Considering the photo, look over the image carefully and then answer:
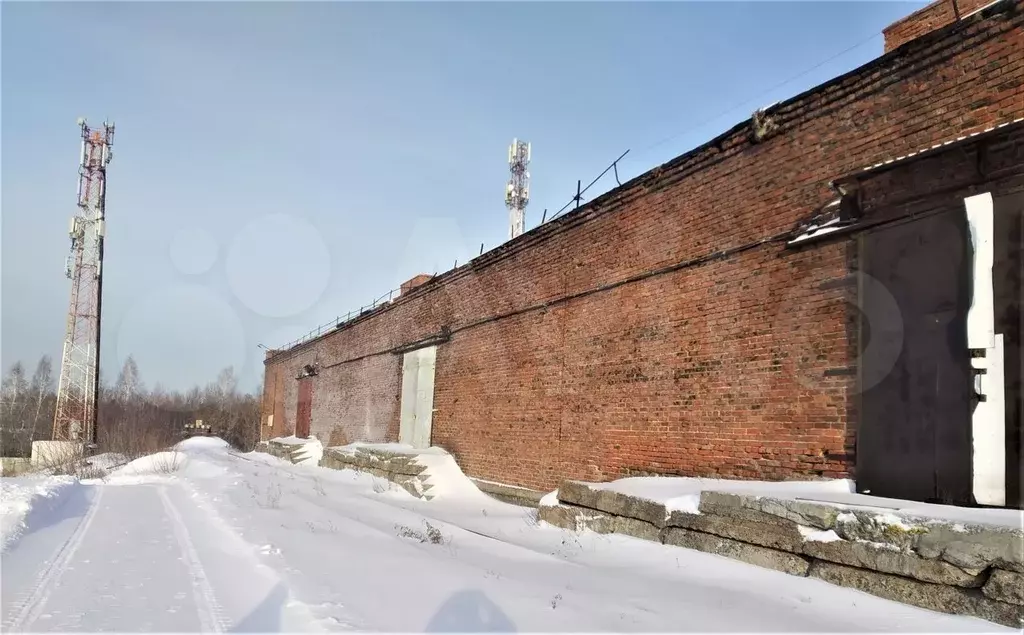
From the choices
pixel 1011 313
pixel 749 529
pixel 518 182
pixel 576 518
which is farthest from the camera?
pixel 518 182

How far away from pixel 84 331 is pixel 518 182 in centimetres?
2351

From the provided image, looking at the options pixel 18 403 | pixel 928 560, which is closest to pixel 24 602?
pixel 928 560

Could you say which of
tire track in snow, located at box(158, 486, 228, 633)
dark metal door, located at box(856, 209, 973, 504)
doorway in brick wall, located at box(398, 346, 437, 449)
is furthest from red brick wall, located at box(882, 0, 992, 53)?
doorway in brick wall, located at box(398, 346, 437, 449)

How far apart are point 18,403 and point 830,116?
7093 centimetres

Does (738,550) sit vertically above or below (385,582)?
above

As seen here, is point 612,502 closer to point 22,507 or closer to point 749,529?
point 749,529

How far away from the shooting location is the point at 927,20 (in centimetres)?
784

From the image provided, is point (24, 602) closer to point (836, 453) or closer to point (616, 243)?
point (836, 453)

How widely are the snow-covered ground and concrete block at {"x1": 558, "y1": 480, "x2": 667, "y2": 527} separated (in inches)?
12.7

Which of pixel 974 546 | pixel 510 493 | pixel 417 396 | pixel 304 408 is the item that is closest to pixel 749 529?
pixel 974 546

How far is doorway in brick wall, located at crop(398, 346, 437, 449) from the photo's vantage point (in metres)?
16.6

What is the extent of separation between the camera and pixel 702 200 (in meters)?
8.53

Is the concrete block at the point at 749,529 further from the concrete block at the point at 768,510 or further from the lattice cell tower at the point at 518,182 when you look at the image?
the lattice cell tower at the point at 518,182

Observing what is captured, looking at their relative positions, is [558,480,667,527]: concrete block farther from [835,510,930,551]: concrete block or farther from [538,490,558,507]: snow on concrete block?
[835,510,930,551]: concrete block
